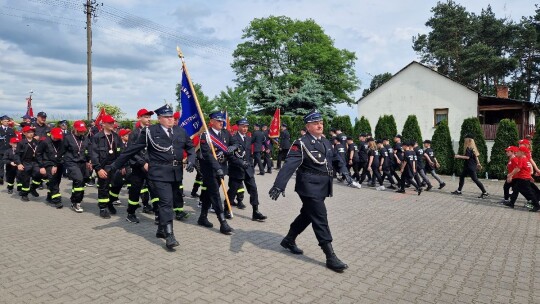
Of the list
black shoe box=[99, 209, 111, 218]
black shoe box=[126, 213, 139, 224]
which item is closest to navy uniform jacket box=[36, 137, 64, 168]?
black shoe box=[99, 209, 111, 218]

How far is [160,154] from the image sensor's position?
20.6ft

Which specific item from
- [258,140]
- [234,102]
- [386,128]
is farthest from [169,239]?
[234,102]

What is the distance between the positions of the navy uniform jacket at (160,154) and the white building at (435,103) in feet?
82.7

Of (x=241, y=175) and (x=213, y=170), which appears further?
(x=241, y=175)

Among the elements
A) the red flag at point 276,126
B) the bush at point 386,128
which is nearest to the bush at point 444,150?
the bush at point 386,128

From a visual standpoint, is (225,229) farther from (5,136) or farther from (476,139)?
Answer: (476,139)

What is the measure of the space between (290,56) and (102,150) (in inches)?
1629

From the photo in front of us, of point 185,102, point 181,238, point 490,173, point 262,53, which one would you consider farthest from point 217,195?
point 262,53

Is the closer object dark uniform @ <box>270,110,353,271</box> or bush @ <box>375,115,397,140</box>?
dark uniform @ <box>270,110,353,271</box>

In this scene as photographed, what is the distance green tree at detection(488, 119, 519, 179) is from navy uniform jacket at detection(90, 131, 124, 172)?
1507cm

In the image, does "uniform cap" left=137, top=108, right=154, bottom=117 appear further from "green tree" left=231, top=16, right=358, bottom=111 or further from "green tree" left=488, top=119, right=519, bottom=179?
"green tree" left=231, top=16, right=358, bottom=111

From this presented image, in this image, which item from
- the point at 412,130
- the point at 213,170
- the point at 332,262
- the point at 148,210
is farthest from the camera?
the point at 412,130

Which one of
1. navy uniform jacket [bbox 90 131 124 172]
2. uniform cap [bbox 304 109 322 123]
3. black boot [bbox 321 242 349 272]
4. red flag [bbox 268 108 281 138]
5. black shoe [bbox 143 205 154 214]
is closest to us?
black boot [bbox 321 242 349 272]

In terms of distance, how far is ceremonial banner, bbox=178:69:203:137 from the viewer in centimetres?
780
